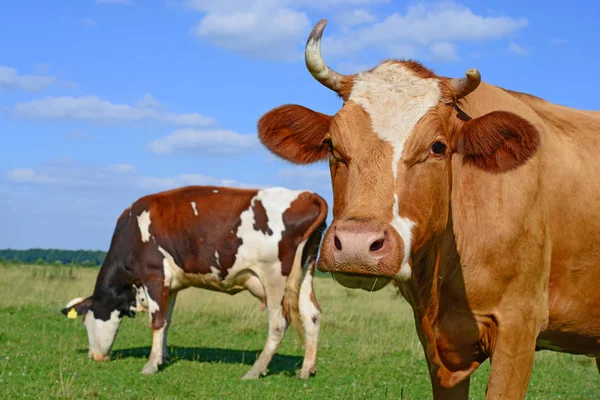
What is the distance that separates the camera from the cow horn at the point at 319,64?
454cm

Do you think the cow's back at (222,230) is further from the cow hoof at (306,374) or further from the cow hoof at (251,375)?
the cow hoof at (251,375)

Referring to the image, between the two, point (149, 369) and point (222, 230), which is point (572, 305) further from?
point (222, 230)

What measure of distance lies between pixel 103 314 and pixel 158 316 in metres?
1.22

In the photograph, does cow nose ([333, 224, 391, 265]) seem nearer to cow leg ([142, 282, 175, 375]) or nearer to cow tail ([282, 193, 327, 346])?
cow tail ([282, 193, 327, 346])

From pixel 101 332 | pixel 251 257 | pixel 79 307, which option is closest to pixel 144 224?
pixel 79 307

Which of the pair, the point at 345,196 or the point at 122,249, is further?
the point at 122,249

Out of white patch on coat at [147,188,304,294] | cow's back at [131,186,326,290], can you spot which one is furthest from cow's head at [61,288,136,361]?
cow's back at [131,186,326,290]

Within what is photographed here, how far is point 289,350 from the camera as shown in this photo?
14.0 metres

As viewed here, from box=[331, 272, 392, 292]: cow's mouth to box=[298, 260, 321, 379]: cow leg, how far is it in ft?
24.7

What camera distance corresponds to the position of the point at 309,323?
12.0 meters

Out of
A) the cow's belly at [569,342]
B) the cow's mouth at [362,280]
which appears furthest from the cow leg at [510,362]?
the cow's mouth at [362,280]

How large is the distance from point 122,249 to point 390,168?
1028 centimetres

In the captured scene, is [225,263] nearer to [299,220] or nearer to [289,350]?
[299,220]

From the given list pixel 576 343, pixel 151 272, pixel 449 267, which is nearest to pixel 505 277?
pixel 449 267
